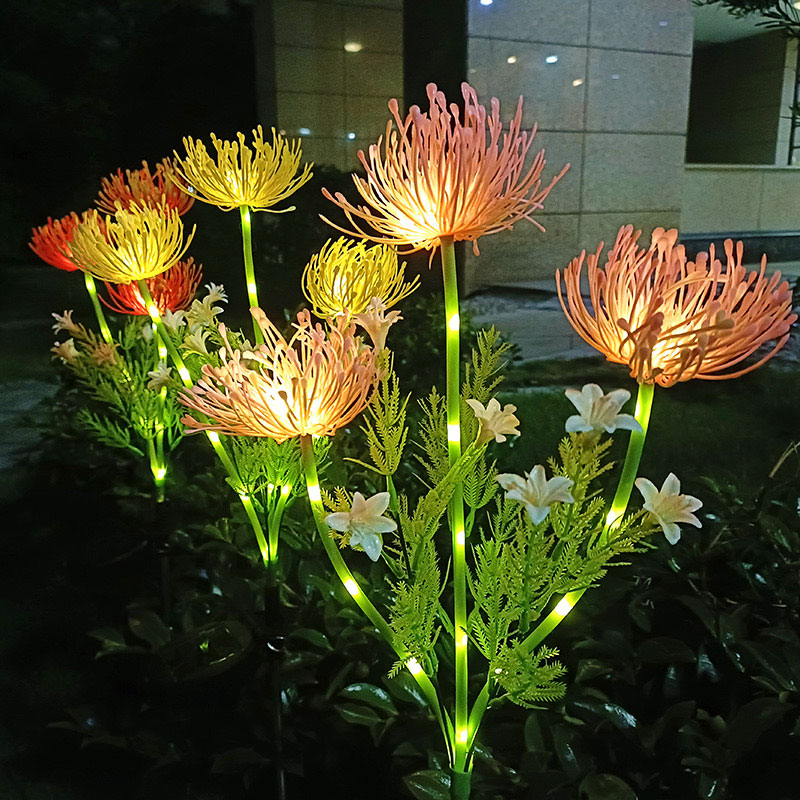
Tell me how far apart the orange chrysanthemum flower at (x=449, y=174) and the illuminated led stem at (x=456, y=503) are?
25mm

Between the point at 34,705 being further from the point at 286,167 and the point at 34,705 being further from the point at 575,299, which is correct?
the point at 575,299

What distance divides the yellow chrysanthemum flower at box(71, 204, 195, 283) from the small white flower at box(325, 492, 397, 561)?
0.43 meters

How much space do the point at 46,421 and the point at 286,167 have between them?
111 centimetres

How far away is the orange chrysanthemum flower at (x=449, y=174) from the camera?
0.44 meters

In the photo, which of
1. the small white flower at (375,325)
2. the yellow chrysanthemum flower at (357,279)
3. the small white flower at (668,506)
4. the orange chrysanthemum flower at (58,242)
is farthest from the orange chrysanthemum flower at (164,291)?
the small white flower at (668,506)

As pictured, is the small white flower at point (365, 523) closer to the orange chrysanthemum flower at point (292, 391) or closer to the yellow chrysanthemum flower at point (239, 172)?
the orange chrysanthemum flower at point (292, 391)

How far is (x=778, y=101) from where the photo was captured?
4.14 feet

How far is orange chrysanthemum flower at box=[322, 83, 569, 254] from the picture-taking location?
0.44 meters

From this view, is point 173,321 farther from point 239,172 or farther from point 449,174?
point 449,174

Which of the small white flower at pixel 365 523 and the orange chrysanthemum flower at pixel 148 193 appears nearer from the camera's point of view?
the small white flower at pixel 365 523

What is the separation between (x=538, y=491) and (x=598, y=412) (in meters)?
0.06

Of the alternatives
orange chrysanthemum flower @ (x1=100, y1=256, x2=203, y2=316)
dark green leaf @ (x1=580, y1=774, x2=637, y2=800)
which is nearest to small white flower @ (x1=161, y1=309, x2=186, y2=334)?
orange chrysanthemum flower @ (x1=100, y1=256, x2=203, y2=316)

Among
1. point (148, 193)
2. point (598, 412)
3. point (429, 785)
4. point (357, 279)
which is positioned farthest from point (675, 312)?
point (148, 193)

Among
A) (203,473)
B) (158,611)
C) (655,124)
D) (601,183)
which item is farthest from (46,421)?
(655,124)
